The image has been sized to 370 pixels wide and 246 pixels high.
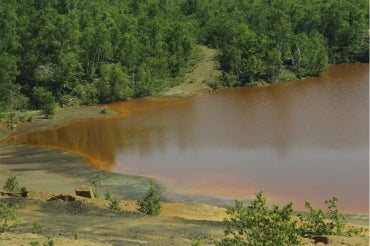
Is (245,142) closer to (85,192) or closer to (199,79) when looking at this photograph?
(85,192)

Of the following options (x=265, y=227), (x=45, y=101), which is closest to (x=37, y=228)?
(x=265, y=227)

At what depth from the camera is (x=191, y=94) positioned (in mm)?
66812

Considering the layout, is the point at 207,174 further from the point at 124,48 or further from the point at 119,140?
the point at 124,48

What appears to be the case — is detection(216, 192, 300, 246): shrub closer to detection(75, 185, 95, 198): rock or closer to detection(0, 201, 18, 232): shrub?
detection(0, 201, 18, 232): shrub

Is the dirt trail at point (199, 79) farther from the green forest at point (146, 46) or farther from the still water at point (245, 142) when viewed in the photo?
the still water at point (245, 142)

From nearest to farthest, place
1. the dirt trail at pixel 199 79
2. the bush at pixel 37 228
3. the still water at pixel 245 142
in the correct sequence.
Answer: the bush at pixel 37 228 < the still water at pixel 245 142 < the dirt trail at pixel 199 79

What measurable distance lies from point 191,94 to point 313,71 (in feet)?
59.0

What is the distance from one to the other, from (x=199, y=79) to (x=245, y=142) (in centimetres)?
3054

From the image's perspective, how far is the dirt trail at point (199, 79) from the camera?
6756 cm

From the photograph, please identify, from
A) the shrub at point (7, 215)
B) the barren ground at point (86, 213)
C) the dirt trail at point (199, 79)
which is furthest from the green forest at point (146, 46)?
the shrub at point (7, 215)

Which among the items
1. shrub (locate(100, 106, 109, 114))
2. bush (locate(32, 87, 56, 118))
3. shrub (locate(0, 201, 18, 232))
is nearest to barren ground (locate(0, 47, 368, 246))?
shrub (locate(0, 201, 18, 232))

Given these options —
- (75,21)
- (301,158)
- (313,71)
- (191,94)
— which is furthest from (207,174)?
(313,71)

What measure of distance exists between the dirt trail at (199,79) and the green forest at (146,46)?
1.06m

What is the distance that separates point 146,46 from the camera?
70688 millimetres
